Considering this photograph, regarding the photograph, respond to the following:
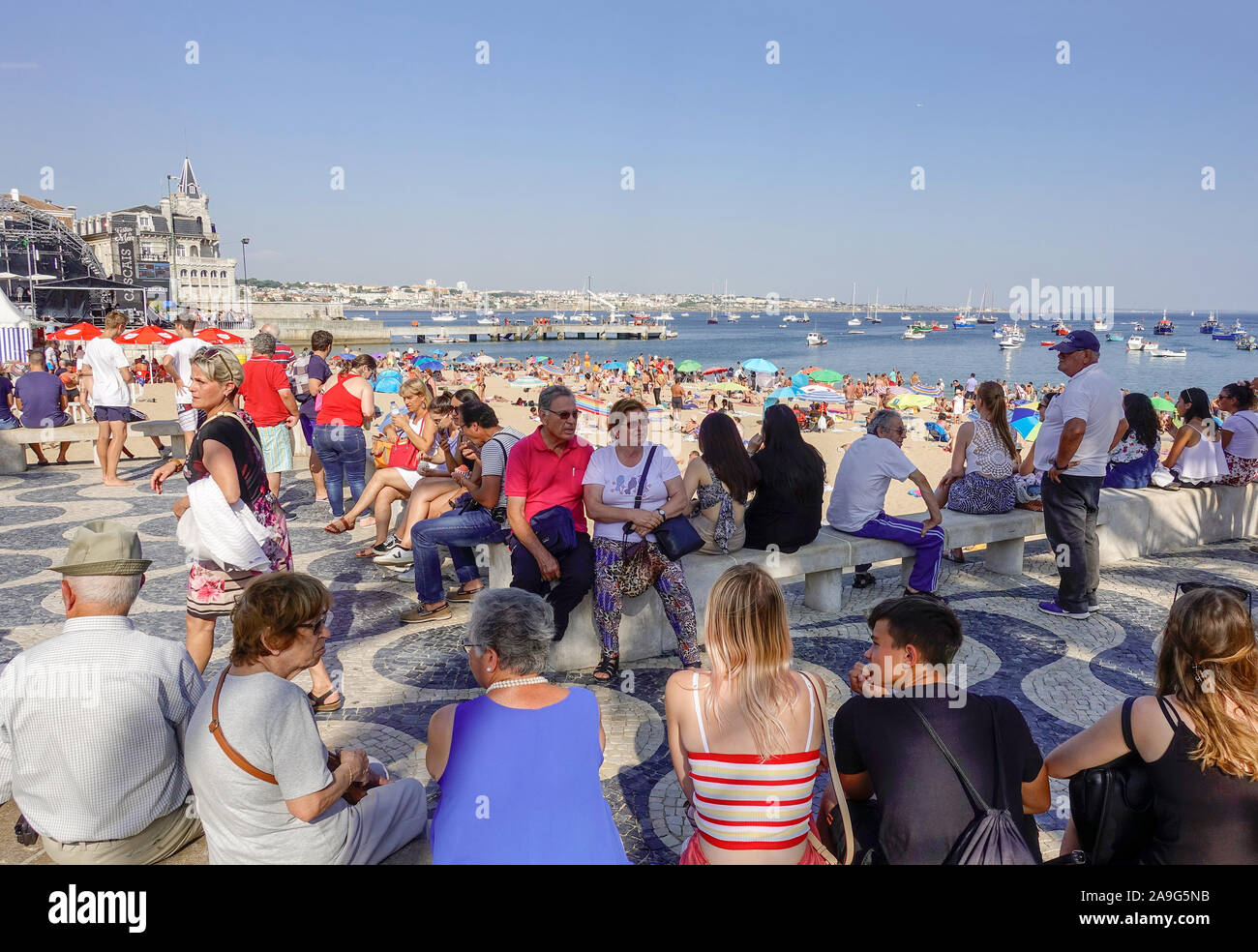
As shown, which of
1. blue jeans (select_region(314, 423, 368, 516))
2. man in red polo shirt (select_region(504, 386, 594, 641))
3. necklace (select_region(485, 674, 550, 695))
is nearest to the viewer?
necklace (select_region(485, 674, 550, 695))

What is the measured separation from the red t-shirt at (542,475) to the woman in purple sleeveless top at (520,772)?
2.17 metres

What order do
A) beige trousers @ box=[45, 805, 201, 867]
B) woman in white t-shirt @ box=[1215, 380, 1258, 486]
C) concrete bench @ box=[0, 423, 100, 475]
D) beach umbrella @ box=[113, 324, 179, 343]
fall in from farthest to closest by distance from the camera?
1. beach umbrella @ box=[113, 324, 179, 343]
2. concrete bench @ box=[0, 423, 100, 475]
3. woman in white t-shirt @ box=[1215, 380, 1258, 486]
4. beige trousers @ box=[45, 805, 201, 867]

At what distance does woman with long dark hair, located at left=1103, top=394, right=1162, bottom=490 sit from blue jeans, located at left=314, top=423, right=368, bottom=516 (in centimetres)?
640

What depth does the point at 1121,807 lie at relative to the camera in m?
2.14

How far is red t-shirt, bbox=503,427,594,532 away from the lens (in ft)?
14.3

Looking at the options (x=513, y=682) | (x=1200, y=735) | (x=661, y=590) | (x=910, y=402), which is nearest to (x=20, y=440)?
(x=661, y=590)

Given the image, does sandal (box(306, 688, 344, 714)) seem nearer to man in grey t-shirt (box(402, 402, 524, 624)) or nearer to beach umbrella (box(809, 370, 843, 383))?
man in grey t-shirt (box(402, 402, 524, 624))

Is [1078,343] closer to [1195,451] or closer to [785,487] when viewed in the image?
[785,487]

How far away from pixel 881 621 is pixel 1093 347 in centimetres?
347

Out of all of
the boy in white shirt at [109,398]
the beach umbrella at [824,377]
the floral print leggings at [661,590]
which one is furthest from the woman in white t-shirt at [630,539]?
the beach umbrella at [824,377]

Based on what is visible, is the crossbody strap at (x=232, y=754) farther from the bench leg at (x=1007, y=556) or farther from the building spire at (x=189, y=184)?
the building spire at (x=189, y=184)

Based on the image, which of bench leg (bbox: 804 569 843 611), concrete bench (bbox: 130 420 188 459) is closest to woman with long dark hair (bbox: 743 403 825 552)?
bench leg (bbox: 804 569 843 611)

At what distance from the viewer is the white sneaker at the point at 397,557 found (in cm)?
605
